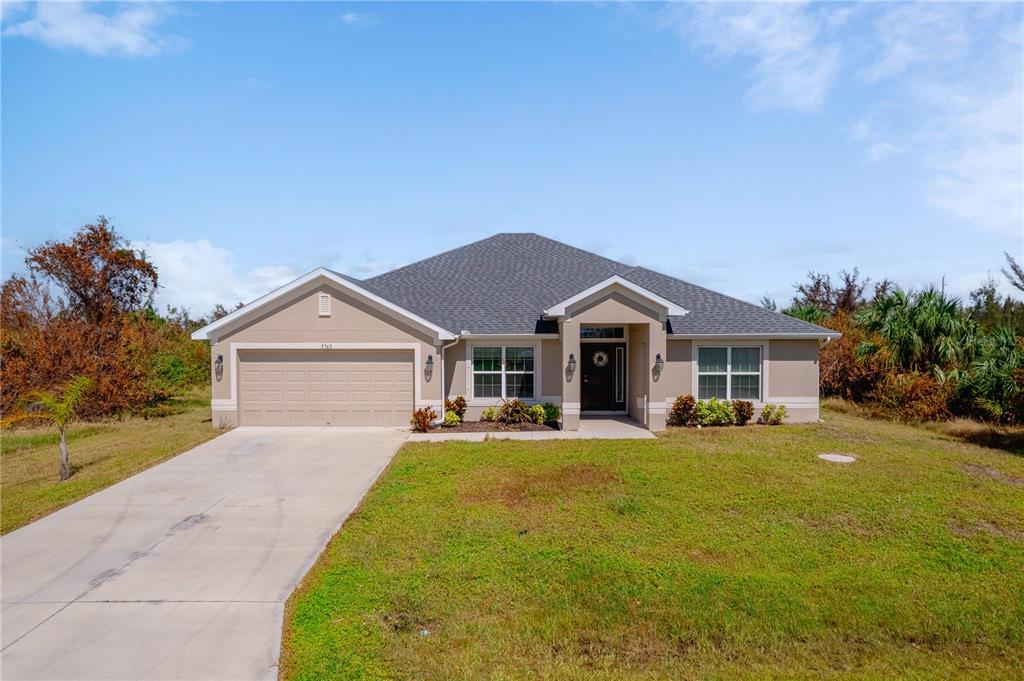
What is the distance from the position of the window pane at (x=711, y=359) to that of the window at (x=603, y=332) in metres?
2.53

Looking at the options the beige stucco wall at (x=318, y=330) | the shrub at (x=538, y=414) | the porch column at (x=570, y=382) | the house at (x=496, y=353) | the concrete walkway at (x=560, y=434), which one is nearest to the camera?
the concrete walkway at (x=560, y=434)

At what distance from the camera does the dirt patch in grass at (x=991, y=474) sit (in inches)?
407

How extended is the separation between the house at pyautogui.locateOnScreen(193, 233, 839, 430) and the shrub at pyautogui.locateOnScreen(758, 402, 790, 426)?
279 millimetres

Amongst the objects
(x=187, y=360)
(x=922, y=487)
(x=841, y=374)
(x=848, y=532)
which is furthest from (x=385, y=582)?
(x=187, y=360)

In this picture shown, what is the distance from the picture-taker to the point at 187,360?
1047 inches

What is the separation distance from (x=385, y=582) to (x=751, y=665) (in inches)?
150

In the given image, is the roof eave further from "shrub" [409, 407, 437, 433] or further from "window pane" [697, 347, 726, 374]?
"window pane" [697, 347, 726, 374]

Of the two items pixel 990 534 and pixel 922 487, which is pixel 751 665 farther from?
pixel 922 487

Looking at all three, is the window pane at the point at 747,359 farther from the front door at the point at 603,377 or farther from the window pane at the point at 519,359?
the window pane at the point at 519,359

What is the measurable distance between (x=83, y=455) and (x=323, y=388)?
5.83 m

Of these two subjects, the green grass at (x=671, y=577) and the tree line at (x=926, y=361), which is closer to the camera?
the green grass at (x=671, y=577)

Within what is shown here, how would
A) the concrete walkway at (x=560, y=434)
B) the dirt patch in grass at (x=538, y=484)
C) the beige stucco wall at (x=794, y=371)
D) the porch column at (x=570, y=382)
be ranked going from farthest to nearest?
1. the beige stucco wall at (x=794, y=371)
2. the porch column at (x=570, y=382)
3. the concrete walkway at (x=560, y=434)
4. the dirt patch in grass at (x=538, y=484)

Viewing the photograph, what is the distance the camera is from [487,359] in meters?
17.4

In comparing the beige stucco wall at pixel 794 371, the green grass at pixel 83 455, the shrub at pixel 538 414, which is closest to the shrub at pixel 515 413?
the shrub at pixel 538 414
